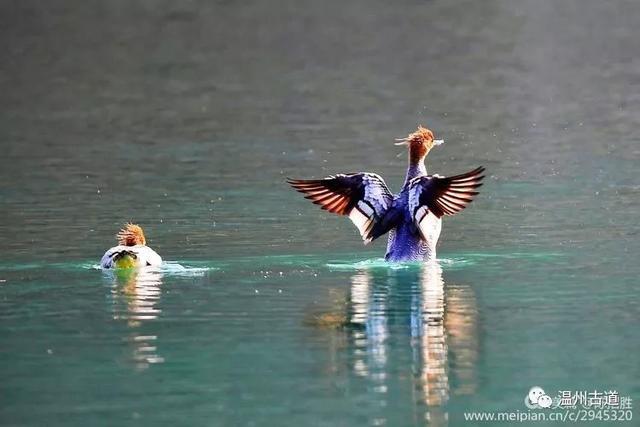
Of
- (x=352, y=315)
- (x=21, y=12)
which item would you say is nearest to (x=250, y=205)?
(x=352, y=315)

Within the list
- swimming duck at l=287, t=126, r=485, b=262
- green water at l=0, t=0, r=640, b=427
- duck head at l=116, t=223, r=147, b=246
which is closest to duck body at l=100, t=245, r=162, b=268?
green water at l=0, t=0, r=640, b=427

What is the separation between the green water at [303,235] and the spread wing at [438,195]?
45cm

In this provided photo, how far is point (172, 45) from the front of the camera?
3838 centimetres

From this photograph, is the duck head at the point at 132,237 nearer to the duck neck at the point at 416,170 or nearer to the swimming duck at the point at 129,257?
the swimming duck at the point at 129,257

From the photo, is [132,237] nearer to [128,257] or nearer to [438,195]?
[128,257]

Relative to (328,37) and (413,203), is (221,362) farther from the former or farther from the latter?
(328,37)

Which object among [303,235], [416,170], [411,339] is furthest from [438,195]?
[411,339]

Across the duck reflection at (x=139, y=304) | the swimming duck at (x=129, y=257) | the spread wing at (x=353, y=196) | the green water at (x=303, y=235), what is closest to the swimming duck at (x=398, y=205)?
the spread wing at (x=353, y=196)

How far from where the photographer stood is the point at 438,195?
49.0 ft

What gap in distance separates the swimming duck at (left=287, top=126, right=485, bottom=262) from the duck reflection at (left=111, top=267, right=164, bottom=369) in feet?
4.58

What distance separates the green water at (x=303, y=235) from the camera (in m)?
10.8

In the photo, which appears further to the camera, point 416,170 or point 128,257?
point 416,170

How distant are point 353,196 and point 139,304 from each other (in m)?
2.63

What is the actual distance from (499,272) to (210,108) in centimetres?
1506
